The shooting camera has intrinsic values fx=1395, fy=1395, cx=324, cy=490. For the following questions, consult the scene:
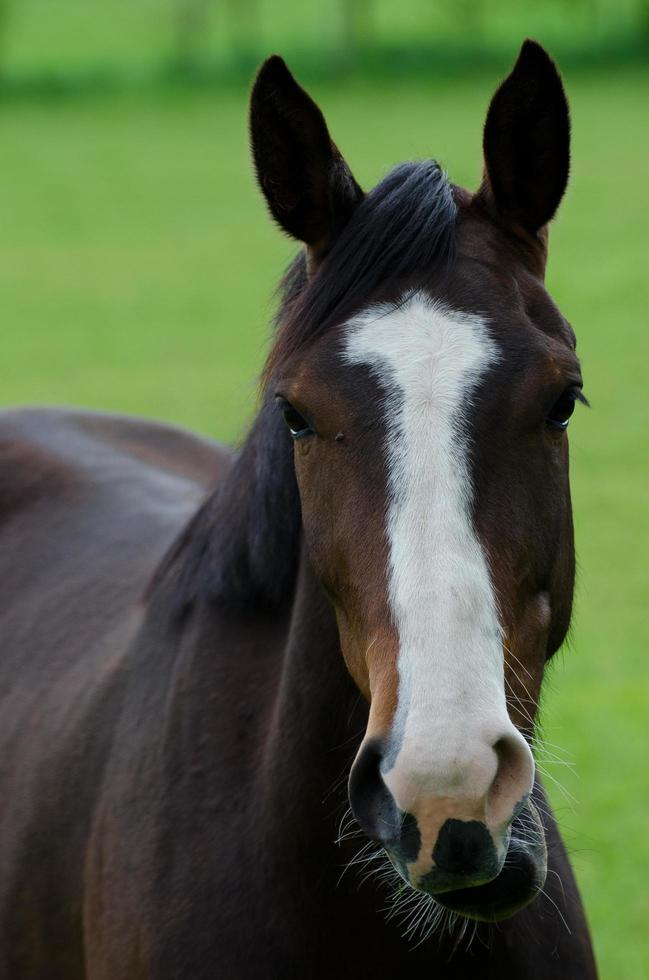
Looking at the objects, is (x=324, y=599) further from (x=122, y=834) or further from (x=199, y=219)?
(x=199, y=219)

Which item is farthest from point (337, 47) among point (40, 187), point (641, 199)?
point (641, 199)

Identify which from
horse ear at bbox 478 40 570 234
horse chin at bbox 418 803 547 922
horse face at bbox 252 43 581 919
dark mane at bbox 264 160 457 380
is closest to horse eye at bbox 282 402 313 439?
horse face at bbox 252 43 581 919

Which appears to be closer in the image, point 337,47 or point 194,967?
point 194,967

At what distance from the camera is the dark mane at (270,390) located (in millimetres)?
2205

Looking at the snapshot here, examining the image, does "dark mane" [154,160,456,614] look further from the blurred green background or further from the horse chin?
the horse chin

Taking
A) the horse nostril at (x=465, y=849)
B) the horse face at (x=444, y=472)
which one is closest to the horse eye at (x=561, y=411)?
the horse face at (x=444, y=472)

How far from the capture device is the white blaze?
178 centimetres

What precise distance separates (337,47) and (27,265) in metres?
16.6

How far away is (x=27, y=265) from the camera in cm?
1766

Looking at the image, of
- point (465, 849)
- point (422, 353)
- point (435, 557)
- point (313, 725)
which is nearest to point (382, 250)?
point (422, 353)

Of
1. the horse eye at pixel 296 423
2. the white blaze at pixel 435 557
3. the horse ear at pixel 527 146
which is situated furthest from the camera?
the horse ear at pixel 527 146

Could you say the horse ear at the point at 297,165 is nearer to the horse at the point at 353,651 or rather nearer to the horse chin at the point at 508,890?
the horse at the point at 353,651

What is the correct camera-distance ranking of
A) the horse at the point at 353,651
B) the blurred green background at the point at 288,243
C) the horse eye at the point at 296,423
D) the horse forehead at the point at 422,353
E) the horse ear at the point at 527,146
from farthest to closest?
1. the blurred green background at the point at 288,243
2. the horse ear at the point at 527,146
3. the horse eye at the point at 296,423
4. the horse forehead at the point at 422,353
5. the horse at the point at 353,651

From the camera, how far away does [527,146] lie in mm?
2381
